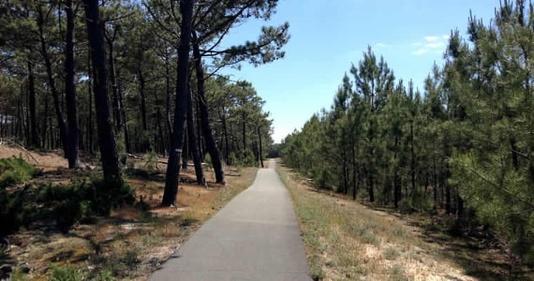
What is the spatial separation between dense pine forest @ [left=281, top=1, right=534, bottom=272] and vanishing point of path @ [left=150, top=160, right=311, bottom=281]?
12.9 feet

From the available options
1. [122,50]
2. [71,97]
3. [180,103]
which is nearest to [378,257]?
[180,103]

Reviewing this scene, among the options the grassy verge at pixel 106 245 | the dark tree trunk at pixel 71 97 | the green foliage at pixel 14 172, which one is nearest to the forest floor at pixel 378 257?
the grassy verge at pixel 106 245

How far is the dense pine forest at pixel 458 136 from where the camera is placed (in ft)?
27.8

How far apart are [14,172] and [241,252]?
833cm

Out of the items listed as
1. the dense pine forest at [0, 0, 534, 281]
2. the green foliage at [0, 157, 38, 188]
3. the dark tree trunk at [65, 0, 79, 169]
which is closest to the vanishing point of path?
Answer: the dense pine forest at [0, 0, 534, 281]

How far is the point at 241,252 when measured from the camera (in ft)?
27.0

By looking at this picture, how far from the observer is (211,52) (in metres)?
21.0

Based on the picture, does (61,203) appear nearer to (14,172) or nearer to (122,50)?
(14,172)

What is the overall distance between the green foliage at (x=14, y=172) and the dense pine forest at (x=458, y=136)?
11.5 meters

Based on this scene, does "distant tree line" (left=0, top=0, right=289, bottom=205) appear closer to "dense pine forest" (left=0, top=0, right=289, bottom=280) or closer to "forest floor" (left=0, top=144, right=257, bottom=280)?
"dense pine forest" (left=0, top=0, right=289, bottom=280)

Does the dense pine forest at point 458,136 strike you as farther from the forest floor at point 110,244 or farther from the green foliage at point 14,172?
the green foliage at point 14,172

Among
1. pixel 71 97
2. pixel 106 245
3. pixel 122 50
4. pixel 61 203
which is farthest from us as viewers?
pixel 122 50

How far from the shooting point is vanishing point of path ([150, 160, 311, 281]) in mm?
6768

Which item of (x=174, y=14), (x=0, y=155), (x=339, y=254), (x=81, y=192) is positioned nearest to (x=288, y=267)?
(x=339, y=254)
